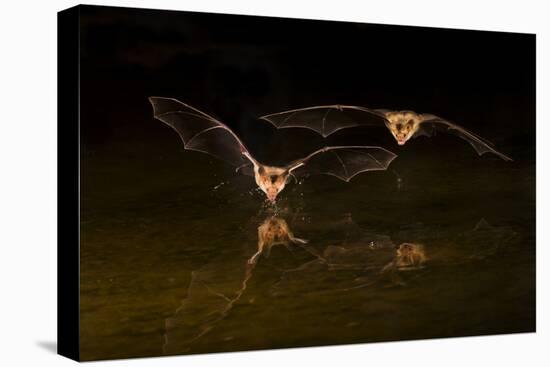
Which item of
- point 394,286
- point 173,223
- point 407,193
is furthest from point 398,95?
point 173,223

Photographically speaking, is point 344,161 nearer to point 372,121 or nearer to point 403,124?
point 372,121

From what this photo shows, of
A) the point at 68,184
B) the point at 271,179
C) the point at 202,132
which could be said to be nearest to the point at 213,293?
the point at 271,179

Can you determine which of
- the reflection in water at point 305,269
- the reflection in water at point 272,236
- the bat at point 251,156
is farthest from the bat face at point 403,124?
the reflection in water at point 272,236

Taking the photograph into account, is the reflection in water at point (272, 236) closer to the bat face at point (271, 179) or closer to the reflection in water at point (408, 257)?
the bat face at point (271, 179)

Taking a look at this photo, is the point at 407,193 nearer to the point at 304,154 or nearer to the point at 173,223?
the point at 304,154

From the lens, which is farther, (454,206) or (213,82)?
(454,206)

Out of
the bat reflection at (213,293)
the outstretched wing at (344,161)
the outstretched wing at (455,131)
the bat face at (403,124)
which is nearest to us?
the bat reflection at (213,293)

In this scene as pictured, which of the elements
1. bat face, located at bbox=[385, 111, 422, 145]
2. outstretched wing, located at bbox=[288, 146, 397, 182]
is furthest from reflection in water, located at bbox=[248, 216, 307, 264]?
bat face, located at bbox=[385, 111, 422, 145]

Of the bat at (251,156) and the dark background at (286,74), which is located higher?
the dark background at (286,74)
